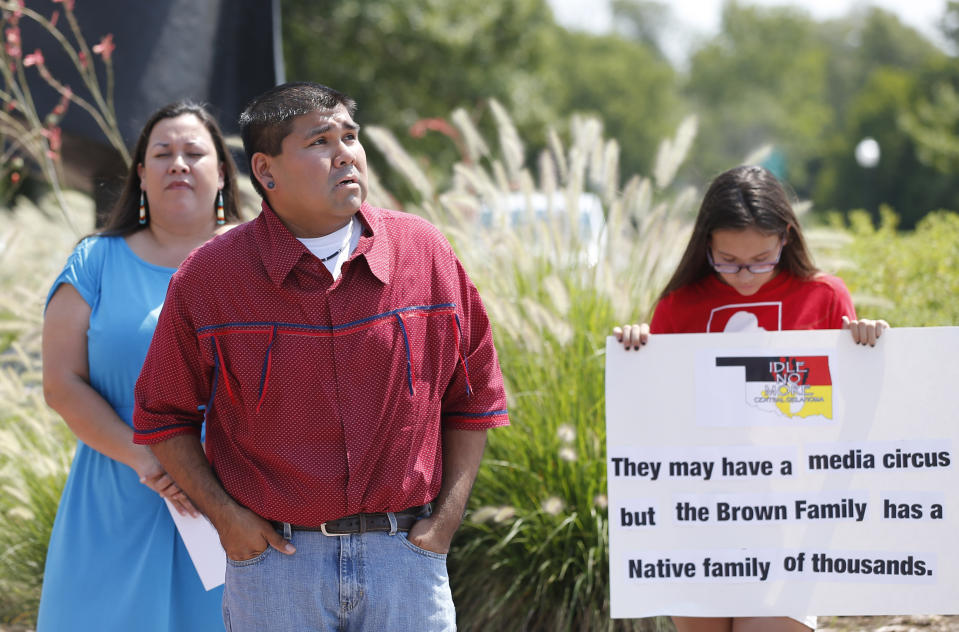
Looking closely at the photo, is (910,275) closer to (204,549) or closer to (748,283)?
(748,283)

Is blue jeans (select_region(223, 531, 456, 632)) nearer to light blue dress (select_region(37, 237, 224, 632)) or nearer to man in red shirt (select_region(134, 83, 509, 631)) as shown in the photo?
man in red shirt (select_region(134, 83, 509, 631))

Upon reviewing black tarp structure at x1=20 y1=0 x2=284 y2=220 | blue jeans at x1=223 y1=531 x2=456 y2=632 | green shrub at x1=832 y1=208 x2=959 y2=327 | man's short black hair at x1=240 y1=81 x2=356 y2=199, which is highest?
black tarp structure at x1=20 y1=0 x2=284 y2=220

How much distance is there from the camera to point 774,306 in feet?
10.2

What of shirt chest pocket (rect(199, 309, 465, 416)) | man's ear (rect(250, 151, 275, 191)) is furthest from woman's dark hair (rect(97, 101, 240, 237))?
shirt chest pocket (rect(199, 309, 465, 416))

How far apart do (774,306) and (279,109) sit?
1582 mm

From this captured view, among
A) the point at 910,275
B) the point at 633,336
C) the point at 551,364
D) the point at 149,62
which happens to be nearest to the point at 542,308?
the point at 551,364

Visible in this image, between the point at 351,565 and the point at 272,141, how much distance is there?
3.23 ft

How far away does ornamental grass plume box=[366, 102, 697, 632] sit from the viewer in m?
4.26

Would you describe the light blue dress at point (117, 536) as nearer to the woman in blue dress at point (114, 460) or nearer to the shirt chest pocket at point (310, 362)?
the woman in blue dress at point (114, 460)

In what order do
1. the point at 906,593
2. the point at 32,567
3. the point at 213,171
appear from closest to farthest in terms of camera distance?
1. the point at 906,593
2. the point at 213,171
3. the point at 32,567

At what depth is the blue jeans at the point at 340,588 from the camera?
2305 mm

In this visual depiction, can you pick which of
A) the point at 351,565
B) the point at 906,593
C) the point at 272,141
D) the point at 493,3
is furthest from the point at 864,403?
the point at 493,3

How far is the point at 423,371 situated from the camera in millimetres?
2441

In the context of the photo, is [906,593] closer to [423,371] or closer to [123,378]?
[423,371]
